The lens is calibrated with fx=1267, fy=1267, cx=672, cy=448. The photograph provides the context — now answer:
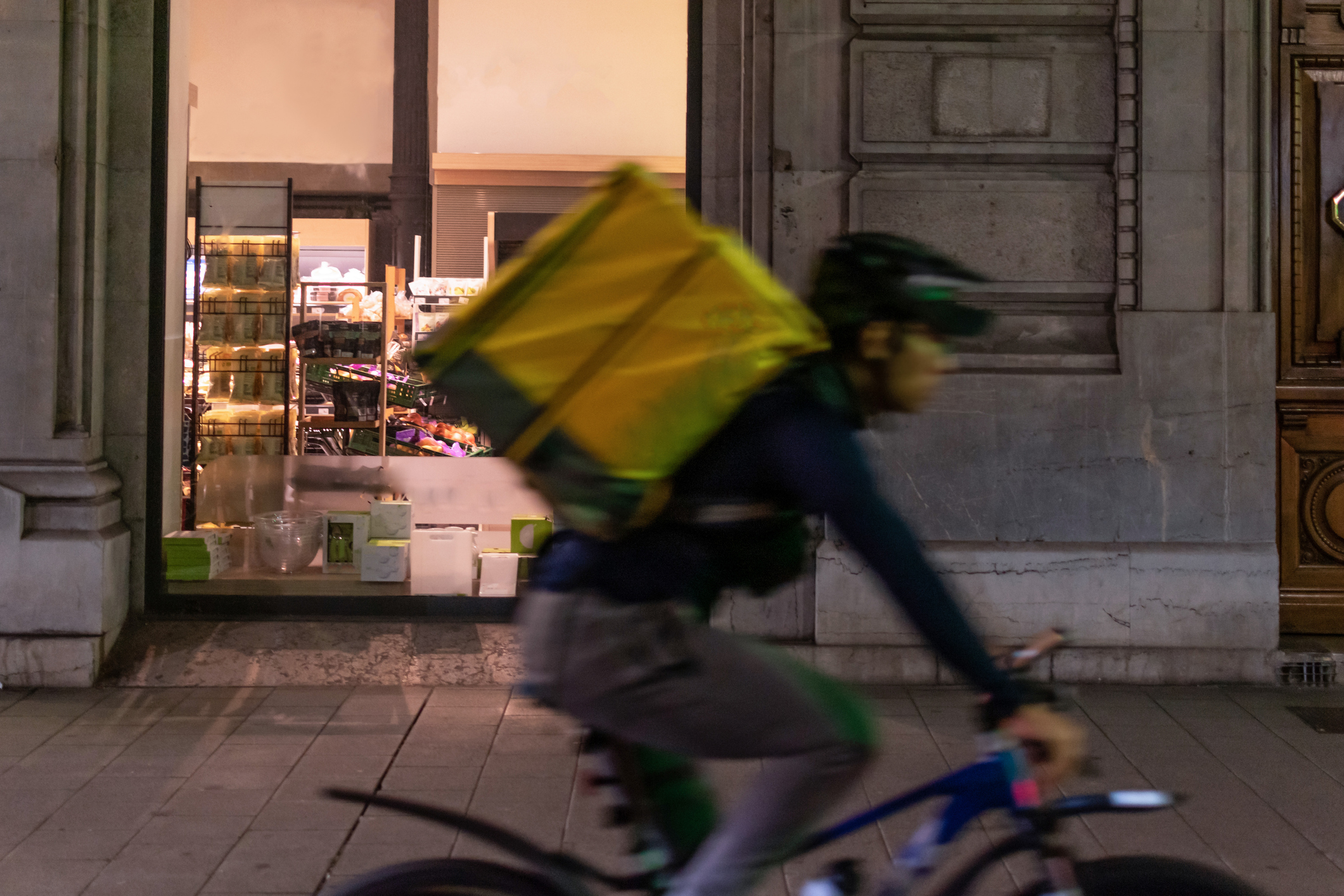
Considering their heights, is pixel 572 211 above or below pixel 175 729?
above

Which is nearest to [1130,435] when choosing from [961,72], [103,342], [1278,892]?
[961,72]

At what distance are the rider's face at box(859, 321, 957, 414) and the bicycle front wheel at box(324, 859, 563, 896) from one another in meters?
0.99

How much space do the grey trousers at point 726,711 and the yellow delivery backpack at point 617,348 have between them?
0.18 meters

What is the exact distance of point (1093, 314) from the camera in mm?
6395

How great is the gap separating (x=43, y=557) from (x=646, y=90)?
4047mm

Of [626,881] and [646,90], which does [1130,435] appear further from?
[626,881]

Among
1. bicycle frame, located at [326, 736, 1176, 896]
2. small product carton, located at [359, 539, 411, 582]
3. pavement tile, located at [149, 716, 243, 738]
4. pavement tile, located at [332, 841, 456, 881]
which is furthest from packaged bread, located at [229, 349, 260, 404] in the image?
bicycle frame, located at [326, 736, 1176, 896]

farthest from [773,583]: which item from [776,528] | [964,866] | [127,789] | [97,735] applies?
[97,735]

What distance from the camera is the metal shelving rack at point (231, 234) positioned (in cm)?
703

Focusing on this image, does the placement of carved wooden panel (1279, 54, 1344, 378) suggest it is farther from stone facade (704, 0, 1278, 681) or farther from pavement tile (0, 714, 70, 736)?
pavement tile (0, 714, 70, 736)

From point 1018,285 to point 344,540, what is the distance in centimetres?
387

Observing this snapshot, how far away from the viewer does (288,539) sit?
7.07m

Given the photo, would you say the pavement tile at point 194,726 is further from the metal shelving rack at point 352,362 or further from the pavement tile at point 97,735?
the metal shelving rack at point 352,362

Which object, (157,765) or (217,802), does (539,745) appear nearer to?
(217,802)
